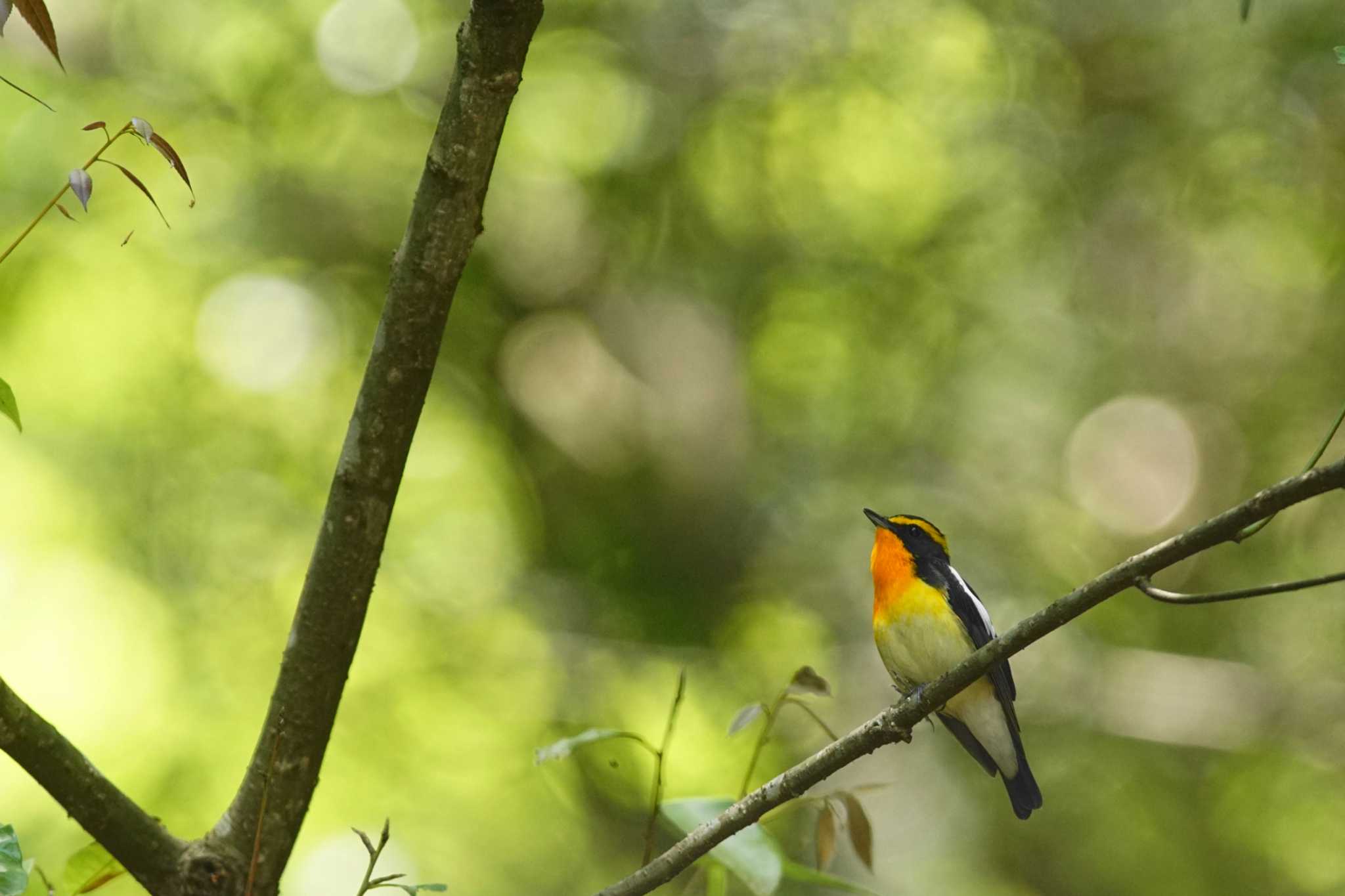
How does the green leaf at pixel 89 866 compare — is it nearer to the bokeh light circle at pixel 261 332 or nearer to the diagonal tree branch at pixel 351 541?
the diagonal tree branch at pixel 351 541

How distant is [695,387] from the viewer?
8727mm

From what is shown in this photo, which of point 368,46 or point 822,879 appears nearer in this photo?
point 822,879

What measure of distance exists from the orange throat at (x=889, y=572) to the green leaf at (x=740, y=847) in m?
1.61

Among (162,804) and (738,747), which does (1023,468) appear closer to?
(738,747)

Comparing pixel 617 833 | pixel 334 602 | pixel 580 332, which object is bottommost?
pixel 334 602

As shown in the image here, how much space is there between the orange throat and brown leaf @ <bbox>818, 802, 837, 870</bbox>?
56.2 inches

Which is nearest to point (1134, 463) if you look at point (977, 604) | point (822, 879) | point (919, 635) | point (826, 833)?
point (977, 604)

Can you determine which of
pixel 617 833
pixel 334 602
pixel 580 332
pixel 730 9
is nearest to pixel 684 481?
pixel 580 332

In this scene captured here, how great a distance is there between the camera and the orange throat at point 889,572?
12.8 feet

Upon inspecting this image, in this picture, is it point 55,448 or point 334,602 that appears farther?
point 55,448

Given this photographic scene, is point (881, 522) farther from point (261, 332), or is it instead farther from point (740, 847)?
point (261, 332)

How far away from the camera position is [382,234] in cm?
909

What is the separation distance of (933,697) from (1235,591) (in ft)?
2.07

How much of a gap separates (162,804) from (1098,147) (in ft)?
27.9
